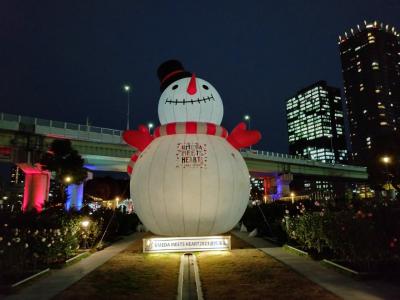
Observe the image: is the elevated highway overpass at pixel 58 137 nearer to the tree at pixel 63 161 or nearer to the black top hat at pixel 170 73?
the tree at pixel 63 161

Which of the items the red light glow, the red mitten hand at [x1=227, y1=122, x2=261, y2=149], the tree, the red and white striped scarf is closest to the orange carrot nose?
the red and white striped scarf

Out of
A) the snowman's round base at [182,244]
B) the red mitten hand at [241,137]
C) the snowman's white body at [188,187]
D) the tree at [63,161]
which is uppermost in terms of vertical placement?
the tree at [63,161]

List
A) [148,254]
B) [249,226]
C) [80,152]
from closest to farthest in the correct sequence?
[148,254]
[249,226]
[80,152]

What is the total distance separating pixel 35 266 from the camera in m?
10.3

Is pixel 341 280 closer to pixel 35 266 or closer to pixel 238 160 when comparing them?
pixel 238 160

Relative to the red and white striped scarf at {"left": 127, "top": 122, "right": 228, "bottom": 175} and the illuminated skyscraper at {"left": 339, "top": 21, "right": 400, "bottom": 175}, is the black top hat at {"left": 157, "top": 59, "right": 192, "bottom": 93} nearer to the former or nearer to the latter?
the red and white striped scarf at {"left": 127, "top": 122, "right": 228, "bottom": 175}

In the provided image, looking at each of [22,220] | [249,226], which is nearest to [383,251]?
[22,220]

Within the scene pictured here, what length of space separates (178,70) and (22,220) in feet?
28.1

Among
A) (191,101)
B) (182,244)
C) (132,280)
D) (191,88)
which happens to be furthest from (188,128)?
(132,280)

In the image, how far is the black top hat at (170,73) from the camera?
15218mm

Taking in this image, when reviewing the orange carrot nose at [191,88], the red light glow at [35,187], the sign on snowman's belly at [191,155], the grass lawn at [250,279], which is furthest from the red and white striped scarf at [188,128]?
the red light glow at [35,187]

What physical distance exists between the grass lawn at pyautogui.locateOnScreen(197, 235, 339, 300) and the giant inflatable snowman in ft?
4.83

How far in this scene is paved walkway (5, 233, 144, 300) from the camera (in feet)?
25.0

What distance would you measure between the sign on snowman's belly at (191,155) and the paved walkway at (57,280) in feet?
13.7
